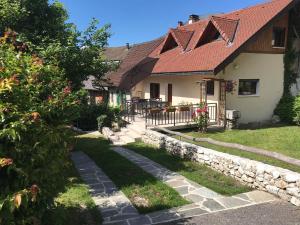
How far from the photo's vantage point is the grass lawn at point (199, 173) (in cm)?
774

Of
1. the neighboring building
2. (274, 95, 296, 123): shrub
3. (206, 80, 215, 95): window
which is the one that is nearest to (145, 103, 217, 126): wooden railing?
(206, 80, 215, 95): window

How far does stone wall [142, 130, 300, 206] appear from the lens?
6754mm

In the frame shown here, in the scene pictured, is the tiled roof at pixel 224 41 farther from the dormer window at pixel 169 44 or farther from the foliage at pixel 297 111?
the foliage at pixel 297 111

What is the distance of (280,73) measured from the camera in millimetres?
18672

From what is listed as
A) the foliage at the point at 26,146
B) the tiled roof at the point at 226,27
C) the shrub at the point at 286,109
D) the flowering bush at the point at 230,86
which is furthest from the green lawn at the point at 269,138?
the foliage at the point at 26,146

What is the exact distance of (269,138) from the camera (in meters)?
14.3

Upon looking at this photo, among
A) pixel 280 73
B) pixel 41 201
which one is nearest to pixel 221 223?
pixel 41 201

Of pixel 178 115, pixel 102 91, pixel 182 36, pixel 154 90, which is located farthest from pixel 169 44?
pixel 178 115

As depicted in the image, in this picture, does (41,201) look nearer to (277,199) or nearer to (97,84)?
(277,199)

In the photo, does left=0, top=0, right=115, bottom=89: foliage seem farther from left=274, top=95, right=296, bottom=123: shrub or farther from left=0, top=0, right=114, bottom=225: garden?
left=274, top=95, right=296, bottom=123: shrub

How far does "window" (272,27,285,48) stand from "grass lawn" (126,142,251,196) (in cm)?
1043

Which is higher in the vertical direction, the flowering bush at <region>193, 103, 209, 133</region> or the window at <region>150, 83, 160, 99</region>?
the window at <region>150, 83, 160, 99</region>

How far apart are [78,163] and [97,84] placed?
140 inches

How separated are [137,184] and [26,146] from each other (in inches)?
176
